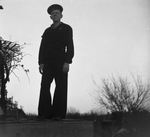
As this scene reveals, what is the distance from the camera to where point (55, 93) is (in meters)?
3.62

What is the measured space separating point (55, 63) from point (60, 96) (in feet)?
1.46

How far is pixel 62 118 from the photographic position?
3.58 m

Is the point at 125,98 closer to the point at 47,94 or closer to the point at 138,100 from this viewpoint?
the point at 138,100

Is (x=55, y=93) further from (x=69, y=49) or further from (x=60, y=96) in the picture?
(x=69, y=49)

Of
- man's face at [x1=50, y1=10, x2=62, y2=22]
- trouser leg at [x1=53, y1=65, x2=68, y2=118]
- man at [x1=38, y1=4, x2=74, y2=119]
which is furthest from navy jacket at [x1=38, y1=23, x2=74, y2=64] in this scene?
trouser leg at [x1=53, y1=65, x2=68, y2=118]

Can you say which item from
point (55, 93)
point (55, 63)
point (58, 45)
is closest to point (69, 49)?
point (58, 45)

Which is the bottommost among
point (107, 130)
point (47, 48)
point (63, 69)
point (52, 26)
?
point (107, 130)

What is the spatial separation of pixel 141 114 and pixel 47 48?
629 inches

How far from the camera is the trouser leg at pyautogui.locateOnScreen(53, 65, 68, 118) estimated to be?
355 cm

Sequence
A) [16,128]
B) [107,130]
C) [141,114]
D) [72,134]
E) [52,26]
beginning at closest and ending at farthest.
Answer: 1. [16,128]
2. [72,134]
3. [52,26]
4. [141,114]
5. [107,130]

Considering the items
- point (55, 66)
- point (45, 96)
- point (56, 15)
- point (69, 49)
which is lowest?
point (45, 96)

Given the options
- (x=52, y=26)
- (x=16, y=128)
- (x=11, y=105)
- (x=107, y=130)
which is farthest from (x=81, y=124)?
(x=107, y=130)

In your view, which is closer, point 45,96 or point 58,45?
point 45,96

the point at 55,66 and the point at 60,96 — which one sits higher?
the point at 55,66
